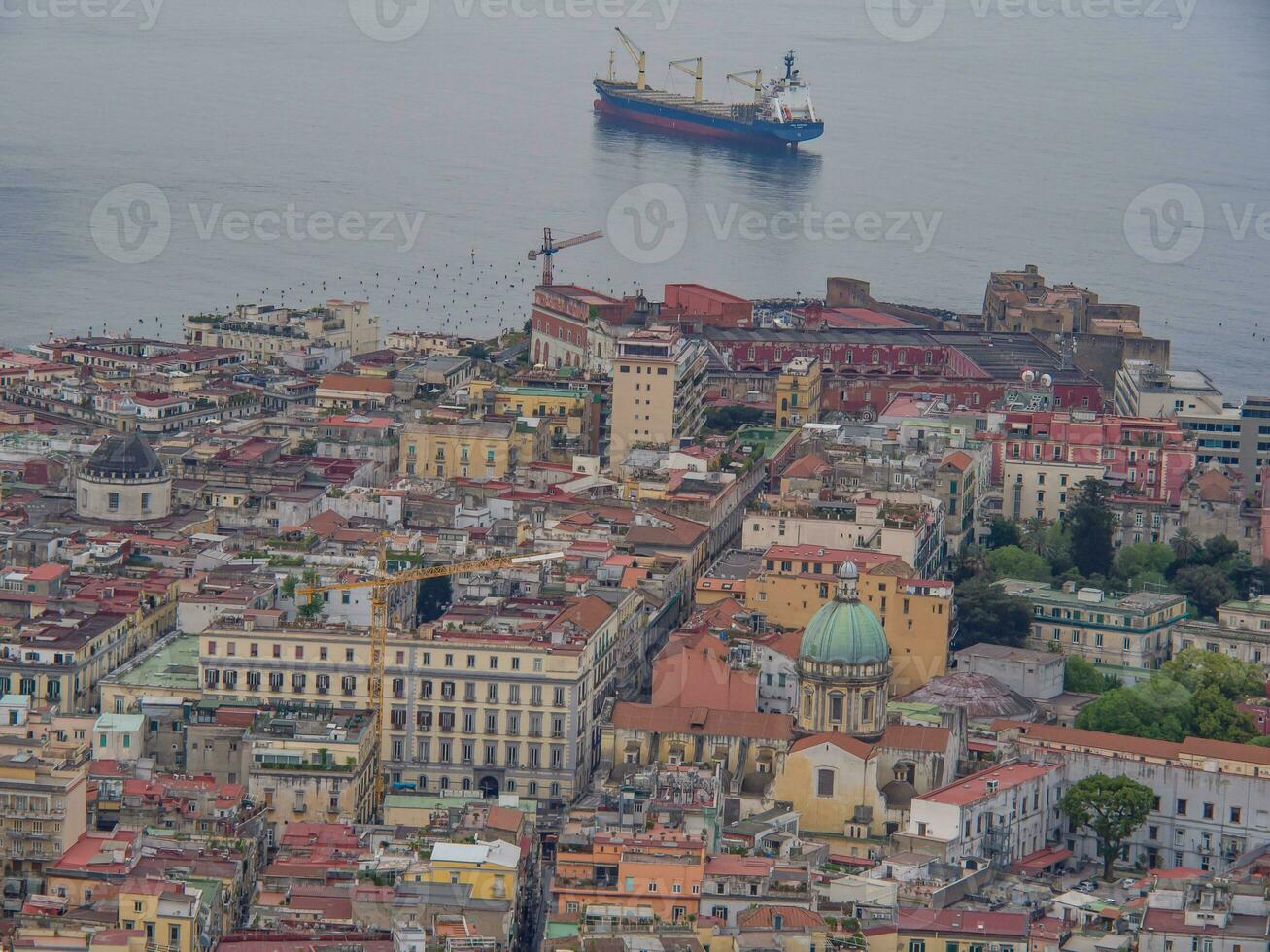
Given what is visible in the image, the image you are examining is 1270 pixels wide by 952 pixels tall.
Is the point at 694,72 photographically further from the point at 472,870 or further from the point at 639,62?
the point at 472,870

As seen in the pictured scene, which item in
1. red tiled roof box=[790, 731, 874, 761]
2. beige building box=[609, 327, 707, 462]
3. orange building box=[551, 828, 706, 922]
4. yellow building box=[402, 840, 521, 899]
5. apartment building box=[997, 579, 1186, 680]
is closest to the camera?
orange building box=[551, 828, 706, 922]

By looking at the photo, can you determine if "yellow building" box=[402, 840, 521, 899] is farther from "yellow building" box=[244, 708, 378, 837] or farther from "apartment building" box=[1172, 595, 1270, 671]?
"apartment building" box=[1172, 595, 1270, 671]

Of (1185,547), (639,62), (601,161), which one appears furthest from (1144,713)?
(639,62)

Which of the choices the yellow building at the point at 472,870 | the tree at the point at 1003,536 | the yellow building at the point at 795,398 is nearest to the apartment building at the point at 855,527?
the tree at the point at 1003,536

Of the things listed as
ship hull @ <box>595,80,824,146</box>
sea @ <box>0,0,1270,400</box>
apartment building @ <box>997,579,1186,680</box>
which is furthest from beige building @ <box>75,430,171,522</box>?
ship hull @ <box>595,80,824,146</box>

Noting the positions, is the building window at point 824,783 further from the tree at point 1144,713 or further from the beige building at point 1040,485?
the beige building at point 1040,485

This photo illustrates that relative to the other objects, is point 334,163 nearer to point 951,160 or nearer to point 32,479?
point 951,160

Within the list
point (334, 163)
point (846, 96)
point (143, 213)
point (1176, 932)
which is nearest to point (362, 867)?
point (1176, 932)
